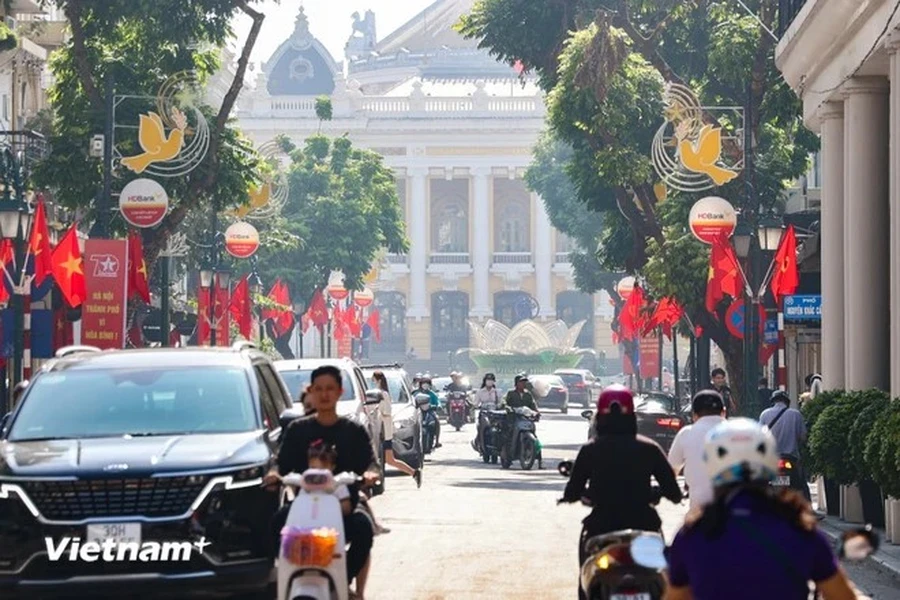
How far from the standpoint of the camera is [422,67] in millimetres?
160000

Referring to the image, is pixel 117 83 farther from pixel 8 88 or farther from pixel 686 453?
pixel 686 453

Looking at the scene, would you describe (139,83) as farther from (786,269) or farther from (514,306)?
(514,306)

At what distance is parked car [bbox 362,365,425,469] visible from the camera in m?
32.8

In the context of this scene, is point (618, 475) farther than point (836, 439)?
No

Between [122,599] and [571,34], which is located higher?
[571,34]

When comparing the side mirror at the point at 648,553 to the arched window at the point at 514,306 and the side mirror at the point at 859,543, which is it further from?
the arched window at the point at 514,306

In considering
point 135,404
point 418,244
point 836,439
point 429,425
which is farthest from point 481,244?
point 135,404

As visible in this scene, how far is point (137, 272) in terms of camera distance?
3956 cm

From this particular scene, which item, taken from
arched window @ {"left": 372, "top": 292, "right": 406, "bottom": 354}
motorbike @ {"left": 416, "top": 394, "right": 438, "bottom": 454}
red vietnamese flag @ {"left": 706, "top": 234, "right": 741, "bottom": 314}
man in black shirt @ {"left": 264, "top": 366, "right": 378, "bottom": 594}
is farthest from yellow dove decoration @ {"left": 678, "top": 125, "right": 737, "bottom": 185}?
arched window @ {"left": 372, "top": 292, "right": 406, "bottom": 354}

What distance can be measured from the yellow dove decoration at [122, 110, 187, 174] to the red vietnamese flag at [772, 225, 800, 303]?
34.7 ft

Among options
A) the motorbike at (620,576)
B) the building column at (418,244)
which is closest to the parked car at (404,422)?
the motorbike at (620,576)

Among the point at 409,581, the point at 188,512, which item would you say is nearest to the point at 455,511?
the point at 409,581

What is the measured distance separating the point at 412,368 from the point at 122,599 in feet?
Answer: 385

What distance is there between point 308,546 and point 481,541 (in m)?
9.86
